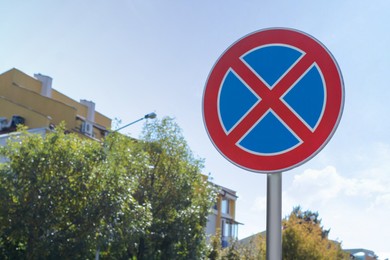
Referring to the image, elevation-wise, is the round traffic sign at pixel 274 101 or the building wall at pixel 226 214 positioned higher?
the building wall at pixel 226 214

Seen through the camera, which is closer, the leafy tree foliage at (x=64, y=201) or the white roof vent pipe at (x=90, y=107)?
the leafy tree foliage at (x=64, y=201)

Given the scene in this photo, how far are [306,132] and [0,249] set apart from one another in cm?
1290

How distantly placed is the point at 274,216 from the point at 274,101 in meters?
0.57

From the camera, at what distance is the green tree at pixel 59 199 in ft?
39.9

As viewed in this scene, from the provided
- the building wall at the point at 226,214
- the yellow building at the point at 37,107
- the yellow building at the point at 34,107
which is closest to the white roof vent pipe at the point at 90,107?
the yellow building at the point at 37,107

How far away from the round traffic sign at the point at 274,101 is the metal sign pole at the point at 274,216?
61 millimetres

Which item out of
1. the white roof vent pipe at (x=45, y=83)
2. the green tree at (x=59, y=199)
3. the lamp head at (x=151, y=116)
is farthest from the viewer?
the white roof vent pipe at (x=45, y=83)

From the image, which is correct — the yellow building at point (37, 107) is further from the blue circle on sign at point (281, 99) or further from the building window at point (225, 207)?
the blue circle on sign at point (281, 99)

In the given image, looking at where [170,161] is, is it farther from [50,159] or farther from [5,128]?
[5,128]

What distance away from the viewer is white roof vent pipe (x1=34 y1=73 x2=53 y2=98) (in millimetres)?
47562

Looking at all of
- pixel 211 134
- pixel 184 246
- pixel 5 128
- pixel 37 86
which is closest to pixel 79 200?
pixel 184 246

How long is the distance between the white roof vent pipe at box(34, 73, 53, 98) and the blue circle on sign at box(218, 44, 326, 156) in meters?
46.9

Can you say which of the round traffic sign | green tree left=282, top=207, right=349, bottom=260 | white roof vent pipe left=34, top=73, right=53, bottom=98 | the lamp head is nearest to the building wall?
white roof vent pipe left=34, top=73, right=53, bottom=98

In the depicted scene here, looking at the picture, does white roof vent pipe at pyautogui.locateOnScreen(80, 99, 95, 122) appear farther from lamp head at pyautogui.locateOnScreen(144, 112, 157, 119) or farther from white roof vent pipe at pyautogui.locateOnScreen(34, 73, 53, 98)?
lamp head at pyautogui.locateOnScreen(144, 112, 157, 119)
